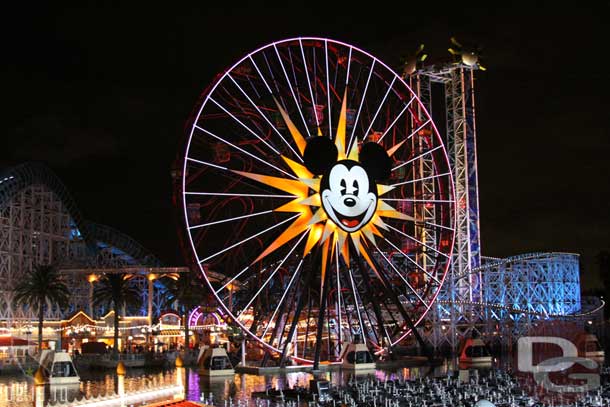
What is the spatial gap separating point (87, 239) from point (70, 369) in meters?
42.2

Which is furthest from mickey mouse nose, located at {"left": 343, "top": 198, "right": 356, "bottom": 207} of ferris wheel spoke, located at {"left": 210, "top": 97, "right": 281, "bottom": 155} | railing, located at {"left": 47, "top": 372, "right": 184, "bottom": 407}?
railing, located at {"left": 47, "top": 372, "right": 184, "bottom": 407}

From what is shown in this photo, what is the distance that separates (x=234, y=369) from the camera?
51594 millimetres

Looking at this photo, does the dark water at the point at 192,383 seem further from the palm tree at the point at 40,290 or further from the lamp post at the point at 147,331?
the lamp post at the point at 147,331

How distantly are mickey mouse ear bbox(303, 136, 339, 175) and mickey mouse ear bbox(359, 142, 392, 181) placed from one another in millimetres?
2994

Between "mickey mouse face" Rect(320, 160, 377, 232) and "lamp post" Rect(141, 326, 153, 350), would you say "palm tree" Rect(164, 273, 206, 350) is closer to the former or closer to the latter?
"lamp post" Rect(141, 326, 153, 350)

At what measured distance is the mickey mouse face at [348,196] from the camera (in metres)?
47.7

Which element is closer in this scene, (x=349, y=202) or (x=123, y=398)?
(x=123, y=398)

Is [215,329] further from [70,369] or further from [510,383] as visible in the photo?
[510,383]

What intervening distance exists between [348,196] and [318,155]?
303 cm

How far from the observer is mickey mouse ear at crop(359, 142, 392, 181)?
49781 mm

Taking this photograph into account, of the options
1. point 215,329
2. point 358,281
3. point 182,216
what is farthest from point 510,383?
point 215,329

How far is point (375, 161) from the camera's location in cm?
5006

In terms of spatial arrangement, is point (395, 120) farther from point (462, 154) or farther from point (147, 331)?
point (147, 331)

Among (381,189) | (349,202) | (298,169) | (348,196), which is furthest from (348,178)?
(298,169)
